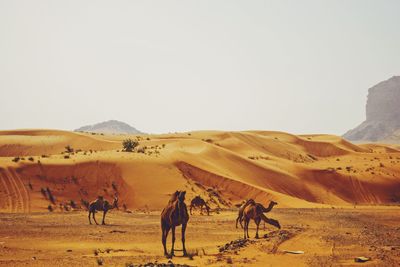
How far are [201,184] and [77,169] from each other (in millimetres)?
10072

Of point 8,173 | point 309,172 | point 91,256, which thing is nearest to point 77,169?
point 8,173

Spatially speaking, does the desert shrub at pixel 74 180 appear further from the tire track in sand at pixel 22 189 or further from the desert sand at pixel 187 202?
the tire track in sand at pixel 22 189

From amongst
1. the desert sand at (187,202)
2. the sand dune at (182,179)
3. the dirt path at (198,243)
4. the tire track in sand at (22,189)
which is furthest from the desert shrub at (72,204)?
the dirt path at (198,243)

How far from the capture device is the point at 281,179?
151ft

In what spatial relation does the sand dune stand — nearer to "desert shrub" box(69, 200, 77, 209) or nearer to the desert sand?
the desert sand

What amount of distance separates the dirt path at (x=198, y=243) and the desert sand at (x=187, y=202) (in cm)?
4

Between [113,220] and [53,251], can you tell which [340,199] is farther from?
[53,251]

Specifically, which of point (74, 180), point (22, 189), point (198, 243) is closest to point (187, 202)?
point (74, 180)

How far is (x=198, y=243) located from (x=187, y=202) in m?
16.1

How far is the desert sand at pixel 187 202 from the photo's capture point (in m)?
13.4

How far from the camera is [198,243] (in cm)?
1623

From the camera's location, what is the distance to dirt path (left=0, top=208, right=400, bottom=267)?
1204cm

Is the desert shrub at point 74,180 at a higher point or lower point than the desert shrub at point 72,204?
higher

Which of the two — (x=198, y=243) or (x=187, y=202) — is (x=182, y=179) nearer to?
(x=187, y=202)
